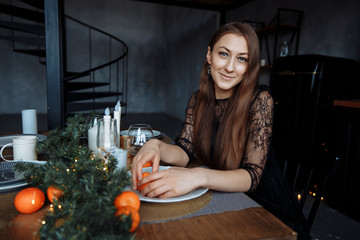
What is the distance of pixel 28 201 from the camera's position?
2.10ft

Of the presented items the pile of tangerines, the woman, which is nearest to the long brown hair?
the woman

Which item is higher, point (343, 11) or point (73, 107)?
point (343, 11)

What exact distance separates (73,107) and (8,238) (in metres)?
4.34

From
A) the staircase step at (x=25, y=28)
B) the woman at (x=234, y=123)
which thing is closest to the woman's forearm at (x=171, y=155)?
the woman at (x=234, y=123)

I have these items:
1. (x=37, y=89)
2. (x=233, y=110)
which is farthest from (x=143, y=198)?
(x=37, y=89)

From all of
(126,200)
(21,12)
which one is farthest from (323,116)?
(21,12)

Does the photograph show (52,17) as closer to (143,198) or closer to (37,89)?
(143,198)

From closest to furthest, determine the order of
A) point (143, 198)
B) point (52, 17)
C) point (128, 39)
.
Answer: point (143, 198) < point (52, 17) < point (128, 39)

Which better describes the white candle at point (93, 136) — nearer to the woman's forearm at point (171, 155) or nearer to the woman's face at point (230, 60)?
the woman's forearm at point (171, 155)

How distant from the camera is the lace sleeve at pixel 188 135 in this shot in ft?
4.33

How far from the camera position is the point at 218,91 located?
4.75ft

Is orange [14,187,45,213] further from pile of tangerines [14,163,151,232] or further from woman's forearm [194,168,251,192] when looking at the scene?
woman's forearm [194,168,251,192]

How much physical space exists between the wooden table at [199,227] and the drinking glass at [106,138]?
274mm

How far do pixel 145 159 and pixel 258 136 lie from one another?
0.56 m
